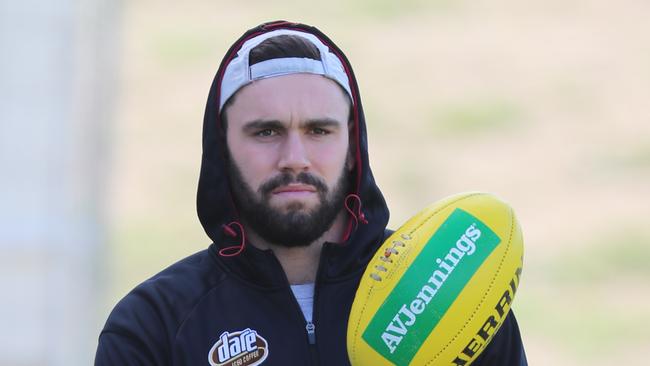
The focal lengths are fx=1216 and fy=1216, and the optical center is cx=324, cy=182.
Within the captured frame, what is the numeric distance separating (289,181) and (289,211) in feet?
0.24

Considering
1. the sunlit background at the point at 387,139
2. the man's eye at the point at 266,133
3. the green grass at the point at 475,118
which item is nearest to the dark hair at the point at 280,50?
the man's eye at the point at 266,133

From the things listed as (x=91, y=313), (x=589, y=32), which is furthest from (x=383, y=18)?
(x=91, y=313)

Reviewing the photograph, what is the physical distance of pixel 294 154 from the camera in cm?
289

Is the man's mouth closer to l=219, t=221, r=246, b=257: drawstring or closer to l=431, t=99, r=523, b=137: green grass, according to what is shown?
l=219, t=221, r=246, b=257: drawstring

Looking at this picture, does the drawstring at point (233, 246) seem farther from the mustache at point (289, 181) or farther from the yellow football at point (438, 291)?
the yellow football at point (438, 291)

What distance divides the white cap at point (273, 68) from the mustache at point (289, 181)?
0.88ft

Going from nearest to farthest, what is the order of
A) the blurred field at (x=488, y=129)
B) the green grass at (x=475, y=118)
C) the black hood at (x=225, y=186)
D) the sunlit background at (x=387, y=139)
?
the black hood at (x=225, y=186) → the sunlit background at (x=387, y=139) → the blurred field at (x=488, y=129) → the green grass at (x=475, y=118)

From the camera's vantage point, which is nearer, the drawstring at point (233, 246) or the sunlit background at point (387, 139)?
the drawstring at point (233, 246)

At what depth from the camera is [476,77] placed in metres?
11.3

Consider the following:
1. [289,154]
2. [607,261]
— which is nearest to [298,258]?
[289,154]

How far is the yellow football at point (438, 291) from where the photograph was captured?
2.79 m

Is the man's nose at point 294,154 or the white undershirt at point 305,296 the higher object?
the man's nose at point 294,154

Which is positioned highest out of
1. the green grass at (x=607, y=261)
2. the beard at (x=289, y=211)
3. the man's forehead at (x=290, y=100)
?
the man's forehead at (x=290, y=100)

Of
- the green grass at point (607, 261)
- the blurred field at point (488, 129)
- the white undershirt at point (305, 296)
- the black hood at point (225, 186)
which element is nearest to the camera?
the white undershirt at point (305, 296)
